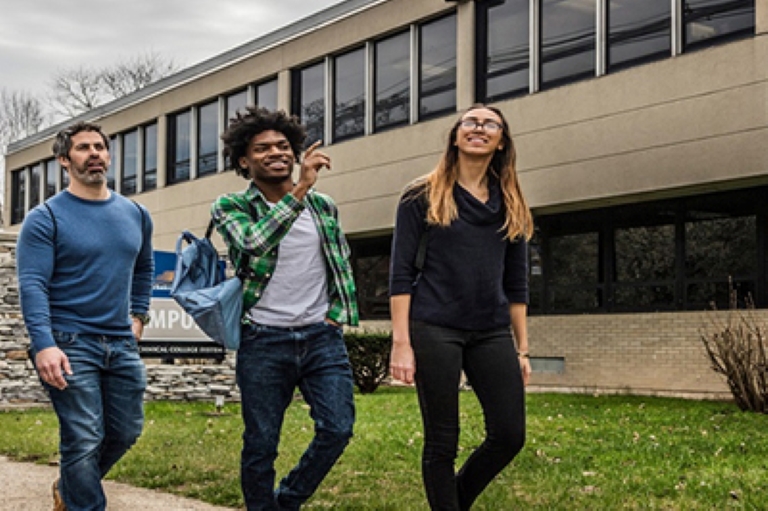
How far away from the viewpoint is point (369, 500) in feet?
21.6

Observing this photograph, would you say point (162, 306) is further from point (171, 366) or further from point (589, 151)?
point (589, 151)

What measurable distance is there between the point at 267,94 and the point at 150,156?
630 centimetres

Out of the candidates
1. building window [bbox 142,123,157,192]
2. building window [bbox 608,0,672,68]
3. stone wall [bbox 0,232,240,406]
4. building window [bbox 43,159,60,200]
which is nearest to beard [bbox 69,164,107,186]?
stone wall [bbox 0,232,240,406]

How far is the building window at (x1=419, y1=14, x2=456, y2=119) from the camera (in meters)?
21.1

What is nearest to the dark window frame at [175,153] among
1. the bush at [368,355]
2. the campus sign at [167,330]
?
the bush at [368,355]

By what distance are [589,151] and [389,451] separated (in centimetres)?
1021

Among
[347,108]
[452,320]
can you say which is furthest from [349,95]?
[452,320]

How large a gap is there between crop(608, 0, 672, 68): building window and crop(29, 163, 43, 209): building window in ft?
83.7

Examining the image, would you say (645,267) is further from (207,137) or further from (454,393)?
(454,393)

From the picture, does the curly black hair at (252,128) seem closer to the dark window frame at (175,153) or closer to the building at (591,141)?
the building at (591,141)

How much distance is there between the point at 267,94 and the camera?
26562 millimetres

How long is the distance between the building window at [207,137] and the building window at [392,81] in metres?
6.47

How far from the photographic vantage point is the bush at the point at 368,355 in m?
17.0

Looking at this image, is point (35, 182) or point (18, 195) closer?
point (35, 182)
